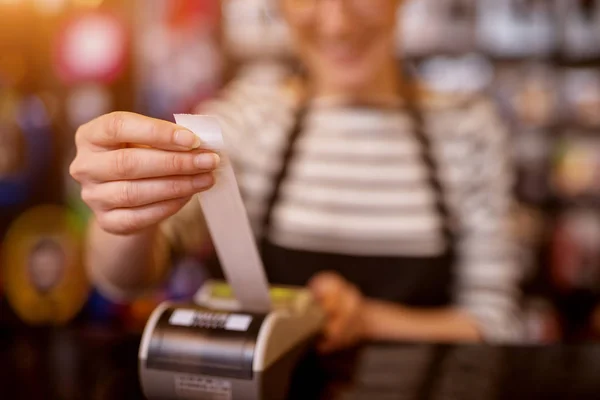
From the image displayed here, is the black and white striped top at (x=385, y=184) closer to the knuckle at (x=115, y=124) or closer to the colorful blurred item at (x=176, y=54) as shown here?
the knuckle at (x=115, y=124)

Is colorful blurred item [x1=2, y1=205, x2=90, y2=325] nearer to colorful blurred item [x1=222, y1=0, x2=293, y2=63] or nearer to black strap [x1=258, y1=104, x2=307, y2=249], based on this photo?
colorful blurred item [x1=222, y1=0, x2=293, y2=63]

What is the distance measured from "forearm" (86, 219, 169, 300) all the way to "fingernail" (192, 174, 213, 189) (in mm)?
228

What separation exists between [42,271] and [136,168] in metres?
2.37

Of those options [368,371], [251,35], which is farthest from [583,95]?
[368,371]

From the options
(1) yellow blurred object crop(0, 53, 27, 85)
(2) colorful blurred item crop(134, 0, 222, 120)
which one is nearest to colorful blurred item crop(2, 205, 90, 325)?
(1) yellow blurred object crop(0, 53, 27, 85)

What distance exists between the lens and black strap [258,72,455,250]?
1.26m

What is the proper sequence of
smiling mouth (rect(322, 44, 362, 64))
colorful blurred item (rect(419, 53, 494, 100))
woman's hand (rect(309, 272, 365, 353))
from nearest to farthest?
woman's hand (rect(309, 272, 365, 353)), smiling mouth (rect(322, 44, 362, 64)), colorful blurred item (rect(419, 53, 494, 100))

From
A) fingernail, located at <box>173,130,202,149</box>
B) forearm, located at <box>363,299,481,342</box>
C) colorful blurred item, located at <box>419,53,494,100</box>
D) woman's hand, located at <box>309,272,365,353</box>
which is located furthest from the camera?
colorful blurred item, located at <box>419,53,494,100</box>

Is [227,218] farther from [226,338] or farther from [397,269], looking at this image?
[397,269]

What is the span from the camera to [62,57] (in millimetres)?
2791

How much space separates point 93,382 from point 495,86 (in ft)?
8.73

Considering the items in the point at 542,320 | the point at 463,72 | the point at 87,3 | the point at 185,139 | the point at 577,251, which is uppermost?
the point at 87,3

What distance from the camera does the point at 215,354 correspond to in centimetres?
58

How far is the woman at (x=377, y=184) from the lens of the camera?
1.20 m
